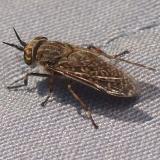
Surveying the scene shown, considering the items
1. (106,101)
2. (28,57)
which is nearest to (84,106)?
(106,101)

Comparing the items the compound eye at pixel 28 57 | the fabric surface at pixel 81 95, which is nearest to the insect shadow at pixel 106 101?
the fabric surface at pixel 81 95

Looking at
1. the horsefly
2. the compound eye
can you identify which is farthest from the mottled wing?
the compound eye

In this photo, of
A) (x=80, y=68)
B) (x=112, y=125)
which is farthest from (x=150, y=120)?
(x=80, y=68)

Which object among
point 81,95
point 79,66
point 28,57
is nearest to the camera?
point 81,95

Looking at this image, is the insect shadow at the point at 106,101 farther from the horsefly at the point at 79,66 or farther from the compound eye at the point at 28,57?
the compound eye at the point at 28,57

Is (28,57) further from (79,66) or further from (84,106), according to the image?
(84,106)

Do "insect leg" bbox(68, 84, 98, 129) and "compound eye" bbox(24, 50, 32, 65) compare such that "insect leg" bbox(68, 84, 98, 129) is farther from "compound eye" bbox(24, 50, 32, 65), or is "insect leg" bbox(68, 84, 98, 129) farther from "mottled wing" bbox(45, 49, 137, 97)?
"compound eye" bbox(24, 50, 32, 65)

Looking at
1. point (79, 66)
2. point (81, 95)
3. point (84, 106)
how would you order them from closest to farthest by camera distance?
point (84, 106), point (81, 95), point (79, 66)
